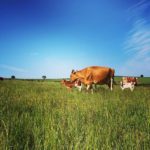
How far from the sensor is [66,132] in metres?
3.50

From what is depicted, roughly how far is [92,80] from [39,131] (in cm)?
1633

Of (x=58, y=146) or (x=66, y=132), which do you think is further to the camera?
(x=66, y=132)

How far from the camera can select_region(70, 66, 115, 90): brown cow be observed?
19.7 meters

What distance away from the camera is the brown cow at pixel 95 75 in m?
19.7

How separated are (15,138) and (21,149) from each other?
0.34 metres

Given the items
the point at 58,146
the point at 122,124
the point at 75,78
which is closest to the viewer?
the point at 58,146

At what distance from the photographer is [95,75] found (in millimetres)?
19781

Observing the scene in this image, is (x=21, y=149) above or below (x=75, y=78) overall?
below

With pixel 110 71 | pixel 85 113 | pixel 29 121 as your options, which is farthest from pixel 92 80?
pixel 29 121

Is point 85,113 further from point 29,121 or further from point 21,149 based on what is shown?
point 21,149

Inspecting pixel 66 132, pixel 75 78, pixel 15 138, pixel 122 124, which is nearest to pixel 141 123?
pixel 122 124

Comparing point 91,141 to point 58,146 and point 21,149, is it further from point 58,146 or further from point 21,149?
point 21,149

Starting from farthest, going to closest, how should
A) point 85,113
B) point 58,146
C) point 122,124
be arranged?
point 85,113 → point 122,124 → point 58,146

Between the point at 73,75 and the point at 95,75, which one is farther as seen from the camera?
the point at 73,75
